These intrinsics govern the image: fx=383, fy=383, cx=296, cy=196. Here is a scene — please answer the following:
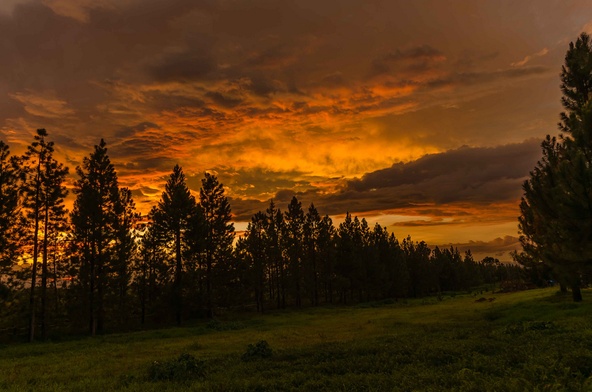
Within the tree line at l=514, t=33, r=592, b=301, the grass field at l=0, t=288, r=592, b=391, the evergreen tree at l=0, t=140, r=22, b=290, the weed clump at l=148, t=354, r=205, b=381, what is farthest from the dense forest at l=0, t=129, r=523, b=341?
the tree line at l=514, t=33, r=592, b=301

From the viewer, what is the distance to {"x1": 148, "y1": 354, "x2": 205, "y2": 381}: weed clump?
14.8 m

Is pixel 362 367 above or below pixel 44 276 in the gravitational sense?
below

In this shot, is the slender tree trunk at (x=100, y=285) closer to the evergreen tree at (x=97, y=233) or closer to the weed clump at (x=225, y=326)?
the evergreen tree at (x=97, y=233)

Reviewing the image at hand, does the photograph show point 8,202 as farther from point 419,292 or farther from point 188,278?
point 419,292

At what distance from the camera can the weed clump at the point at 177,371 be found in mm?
14797

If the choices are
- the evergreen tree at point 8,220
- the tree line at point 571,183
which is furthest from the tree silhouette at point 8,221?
the tree line at point 571,183

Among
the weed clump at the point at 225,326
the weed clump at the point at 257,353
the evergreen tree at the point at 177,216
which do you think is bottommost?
the weed clump at the point at 225,326

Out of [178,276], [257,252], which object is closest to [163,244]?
[178,276]

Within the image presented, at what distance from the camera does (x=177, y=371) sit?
1525cm

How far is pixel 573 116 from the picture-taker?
2367cm

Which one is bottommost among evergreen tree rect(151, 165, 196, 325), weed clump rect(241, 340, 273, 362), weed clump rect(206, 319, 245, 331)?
weed clump rect(206, 319, 245, 331)

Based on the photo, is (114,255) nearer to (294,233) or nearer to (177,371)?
(177,371)

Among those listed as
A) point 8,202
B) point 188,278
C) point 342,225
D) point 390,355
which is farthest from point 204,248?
point 342,225

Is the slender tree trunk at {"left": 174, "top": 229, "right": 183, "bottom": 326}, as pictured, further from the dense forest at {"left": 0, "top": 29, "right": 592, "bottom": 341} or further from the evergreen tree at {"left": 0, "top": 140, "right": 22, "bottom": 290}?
the evergreen tree at {"left": 0, "top": 140, "right": 22, "bottom": 290}
